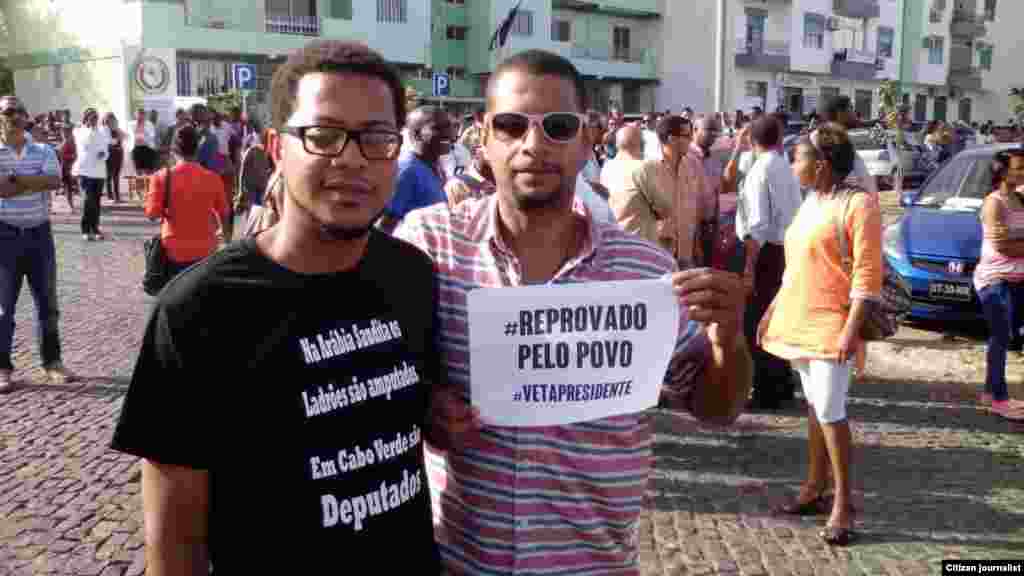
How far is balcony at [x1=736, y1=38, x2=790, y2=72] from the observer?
151ft

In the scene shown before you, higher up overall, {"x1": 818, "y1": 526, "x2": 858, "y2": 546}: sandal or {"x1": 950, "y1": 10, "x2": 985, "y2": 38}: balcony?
{"x1": 950, "y1": 10, "x2": 985, "y2": 38}: balcony

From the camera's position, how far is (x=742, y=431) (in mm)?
6051

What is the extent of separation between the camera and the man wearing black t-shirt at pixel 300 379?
5.37 feet

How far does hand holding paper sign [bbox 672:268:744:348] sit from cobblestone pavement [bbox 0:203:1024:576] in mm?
2387

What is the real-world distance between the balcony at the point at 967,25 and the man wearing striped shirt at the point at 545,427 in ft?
220

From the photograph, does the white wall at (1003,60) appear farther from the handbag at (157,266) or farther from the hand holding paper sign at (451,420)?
the hand holding paper sign at (451,420)

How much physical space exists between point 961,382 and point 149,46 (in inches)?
1168

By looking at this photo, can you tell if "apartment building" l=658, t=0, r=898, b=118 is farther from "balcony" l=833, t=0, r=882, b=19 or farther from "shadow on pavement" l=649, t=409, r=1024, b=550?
"shadow on pavement" l=649, t=409, r=1024, b=550

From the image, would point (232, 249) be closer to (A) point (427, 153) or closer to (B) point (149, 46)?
(A) point (427, 153)

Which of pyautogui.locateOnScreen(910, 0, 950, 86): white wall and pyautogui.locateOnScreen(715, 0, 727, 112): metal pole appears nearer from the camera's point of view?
pyautogui.locateOnScreen(715, 0, 727, 112): metal pole

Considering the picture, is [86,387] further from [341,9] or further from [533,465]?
[341,9]

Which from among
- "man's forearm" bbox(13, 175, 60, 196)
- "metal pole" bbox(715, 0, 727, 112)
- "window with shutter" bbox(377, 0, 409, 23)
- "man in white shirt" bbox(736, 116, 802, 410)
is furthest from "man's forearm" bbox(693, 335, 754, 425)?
"window with shutter" bbox(377, 0, 409, 23)

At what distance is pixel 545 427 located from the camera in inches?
81.6

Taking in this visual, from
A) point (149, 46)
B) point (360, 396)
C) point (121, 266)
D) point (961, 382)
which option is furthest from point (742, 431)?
point (149, 46)
